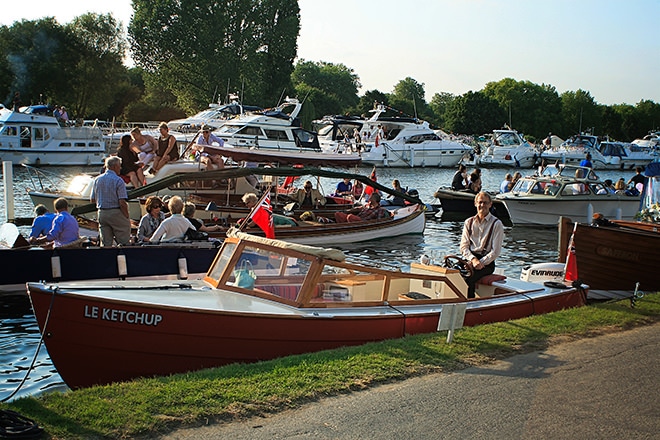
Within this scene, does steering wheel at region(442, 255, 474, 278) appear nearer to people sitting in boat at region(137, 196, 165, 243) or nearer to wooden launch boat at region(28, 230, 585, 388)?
wooden launch boat at region(28, 230, 585, 388)

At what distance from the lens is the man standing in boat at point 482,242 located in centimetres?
1162

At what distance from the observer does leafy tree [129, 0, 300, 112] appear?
8169cm

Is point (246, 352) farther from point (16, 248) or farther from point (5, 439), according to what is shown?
point (16, 248)

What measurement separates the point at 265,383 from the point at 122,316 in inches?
88.6

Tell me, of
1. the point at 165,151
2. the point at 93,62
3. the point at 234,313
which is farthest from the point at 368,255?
the point at 93,62

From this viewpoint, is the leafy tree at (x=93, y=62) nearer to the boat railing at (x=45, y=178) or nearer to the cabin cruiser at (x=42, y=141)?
the cabin cruiser at (x=42, y=141)

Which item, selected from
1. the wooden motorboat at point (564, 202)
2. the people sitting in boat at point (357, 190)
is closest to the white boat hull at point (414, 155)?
the wooden motorboat at point (564, 202)

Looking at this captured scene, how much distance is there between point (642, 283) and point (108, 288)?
35.5ft

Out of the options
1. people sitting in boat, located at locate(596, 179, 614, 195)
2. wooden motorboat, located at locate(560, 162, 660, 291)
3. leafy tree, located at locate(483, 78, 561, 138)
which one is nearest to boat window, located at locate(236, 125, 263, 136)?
people sitting in boat, located at locate(596, 179, 614, 195)

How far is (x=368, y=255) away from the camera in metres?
23.3

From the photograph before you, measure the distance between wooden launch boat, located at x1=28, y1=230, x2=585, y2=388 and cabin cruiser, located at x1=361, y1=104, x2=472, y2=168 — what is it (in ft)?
184

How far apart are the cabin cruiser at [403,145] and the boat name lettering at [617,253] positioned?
51.1 meters

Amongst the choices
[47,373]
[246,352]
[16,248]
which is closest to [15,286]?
[16,248]

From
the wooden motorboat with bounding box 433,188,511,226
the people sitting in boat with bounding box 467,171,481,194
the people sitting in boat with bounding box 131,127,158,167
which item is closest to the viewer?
the people sitting in boat with bounding box 131,127,158,167
